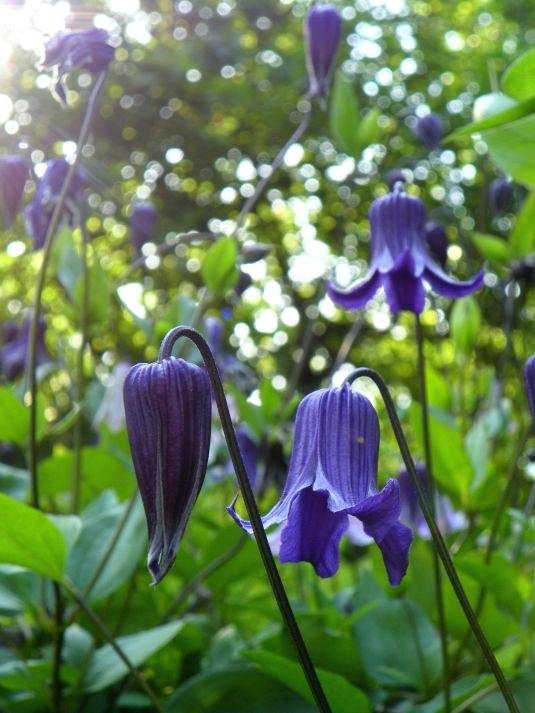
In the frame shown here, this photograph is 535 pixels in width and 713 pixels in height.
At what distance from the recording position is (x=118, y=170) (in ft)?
28.9

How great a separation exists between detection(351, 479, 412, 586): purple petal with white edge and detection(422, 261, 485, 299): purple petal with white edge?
1.38 ft

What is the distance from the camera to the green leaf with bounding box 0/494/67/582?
1028 millimetres

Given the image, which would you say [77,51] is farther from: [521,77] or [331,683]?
[331,683]

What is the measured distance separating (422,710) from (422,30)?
32.5 ft

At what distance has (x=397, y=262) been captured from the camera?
1.29 m

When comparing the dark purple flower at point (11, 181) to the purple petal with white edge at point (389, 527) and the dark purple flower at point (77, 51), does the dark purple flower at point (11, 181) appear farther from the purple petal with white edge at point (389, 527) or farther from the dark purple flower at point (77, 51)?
the purple petal with white edge at point (389, 527)


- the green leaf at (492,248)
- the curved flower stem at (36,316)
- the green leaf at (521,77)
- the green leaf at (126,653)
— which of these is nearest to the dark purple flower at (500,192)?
the green leaf at (492,248)

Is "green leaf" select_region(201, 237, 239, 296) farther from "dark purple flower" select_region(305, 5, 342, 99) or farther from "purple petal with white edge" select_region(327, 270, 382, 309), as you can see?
"dark purple flower" select_region(305, 5, 342, 99)

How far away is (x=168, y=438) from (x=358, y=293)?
544 millimetres

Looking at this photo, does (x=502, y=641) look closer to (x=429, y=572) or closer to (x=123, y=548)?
(x=429, y=572)

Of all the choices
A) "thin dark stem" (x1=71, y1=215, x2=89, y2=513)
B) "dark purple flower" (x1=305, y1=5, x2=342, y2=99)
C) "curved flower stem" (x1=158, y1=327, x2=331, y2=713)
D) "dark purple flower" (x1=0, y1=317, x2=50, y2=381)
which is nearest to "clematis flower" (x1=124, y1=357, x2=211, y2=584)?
"curved flower stem" (x1=158, y1=327, x2=331, y2=713)

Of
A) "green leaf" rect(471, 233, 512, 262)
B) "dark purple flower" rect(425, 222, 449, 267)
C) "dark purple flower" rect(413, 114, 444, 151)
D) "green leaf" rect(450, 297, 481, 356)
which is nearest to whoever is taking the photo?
"dark purple flower" rect(425, 222, 449, 267)

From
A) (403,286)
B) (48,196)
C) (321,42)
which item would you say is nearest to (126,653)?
(403,286)

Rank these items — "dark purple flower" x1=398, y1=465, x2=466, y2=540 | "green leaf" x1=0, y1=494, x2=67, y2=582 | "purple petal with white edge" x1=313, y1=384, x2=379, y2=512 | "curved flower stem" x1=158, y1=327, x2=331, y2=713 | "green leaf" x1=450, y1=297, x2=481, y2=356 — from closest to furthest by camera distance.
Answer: "curved flower stem" x1=158, y1=327, x2=331, y2=713
"purple petal with white edge" x1=313, y1=384, x2=379, y2=512
"green leaf" x1=0, y1=494, x2=67, y2=582
"dark purple flower" x1=398, y1=465, x2=466, y2=540
"green leaf" x1=450, y1=297, x2=481, y2=356
